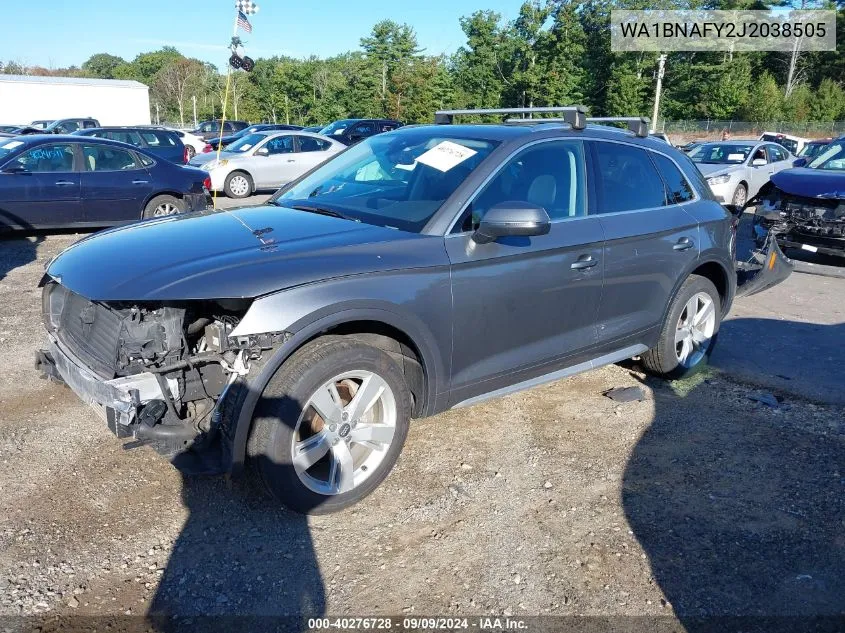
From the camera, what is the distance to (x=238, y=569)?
2986 mm

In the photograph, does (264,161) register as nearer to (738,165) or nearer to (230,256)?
(738,165)

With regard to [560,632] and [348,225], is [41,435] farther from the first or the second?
[560,632]

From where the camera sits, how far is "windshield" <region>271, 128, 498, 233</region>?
3.77m

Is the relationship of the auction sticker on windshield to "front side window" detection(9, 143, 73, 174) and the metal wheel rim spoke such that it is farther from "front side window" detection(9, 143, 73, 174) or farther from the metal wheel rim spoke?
"front side window" detection(9, 143, 73, 174)

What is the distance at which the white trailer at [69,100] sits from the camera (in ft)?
143

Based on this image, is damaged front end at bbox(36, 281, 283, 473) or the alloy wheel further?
the alloy wheel

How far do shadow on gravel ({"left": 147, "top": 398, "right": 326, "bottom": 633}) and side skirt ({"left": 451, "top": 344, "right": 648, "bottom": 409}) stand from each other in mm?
1139

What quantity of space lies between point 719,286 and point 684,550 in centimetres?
290

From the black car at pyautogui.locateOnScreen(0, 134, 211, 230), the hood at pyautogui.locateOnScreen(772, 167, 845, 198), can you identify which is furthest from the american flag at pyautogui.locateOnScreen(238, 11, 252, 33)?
the hood at pyautogui.locateOnScreen(772, 167, 845, 198)

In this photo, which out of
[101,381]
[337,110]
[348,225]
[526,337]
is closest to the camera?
[101,381]

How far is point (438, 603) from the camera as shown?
2816 mm

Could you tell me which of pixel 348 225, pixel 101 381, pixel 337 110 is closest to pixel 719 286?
pixel 348 225

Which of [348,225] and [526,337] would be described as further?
[526,337]

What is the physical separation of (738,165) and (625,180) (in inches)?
479
